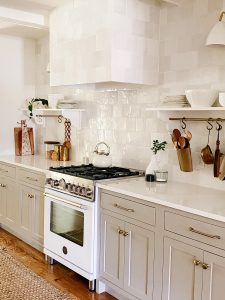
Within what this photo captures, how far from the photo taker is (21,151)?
4.49 metres

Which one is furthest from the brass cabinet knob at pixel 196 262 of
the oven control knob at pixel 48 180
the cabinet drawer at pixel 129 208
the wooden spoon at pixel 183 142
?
the oven control knob at pixel 48 180

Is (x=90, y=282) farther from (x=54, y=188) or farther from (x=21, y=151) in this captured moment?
(x=21, y=151)

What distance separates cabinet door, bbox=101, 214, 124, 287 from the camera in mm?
2547

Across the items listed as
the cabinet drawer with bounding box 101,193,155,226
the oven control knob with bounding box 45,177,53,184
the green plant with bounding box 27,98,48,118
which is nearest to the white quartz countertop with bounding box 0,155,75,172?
the oven control knob with bounding box 45,177,53,184

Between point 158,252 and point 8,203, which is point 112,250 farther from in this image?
point 8,203

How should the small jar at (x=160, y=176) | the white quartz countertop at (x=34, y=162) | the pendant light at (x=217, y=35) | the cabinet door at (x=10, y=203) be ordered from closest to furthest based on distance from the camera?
the pendant light at (x=217, y=35)
the small jar at (x=160, y=176)
the white quartz countertop at (x=34, y=162)
the cabinet door at (x=10, y=203)

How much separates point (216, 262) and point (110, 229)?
0.92 m

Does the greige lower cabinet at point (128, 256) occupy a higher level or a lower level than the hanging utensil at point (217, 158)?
lower

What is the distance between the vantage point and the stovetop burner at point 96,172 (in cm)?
287

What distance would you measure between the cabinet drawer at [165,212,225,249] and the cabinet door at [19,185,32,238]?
6.10 feet

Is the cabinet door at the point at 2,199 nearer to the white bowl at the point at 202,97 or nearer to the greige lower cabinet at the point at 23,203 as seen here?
the greige lower cabinet at the point at 23,203

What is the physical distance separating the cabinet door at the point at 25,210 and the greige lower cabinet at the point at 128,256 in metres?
1.19

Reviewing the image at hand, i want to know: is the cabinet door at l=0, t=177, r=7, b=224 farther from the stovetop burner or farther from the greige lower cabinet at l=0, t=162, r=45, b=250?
the stovetop burner

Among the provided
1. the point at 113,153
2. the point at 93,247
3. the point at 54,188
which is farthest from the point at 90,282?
the point at 113,153
